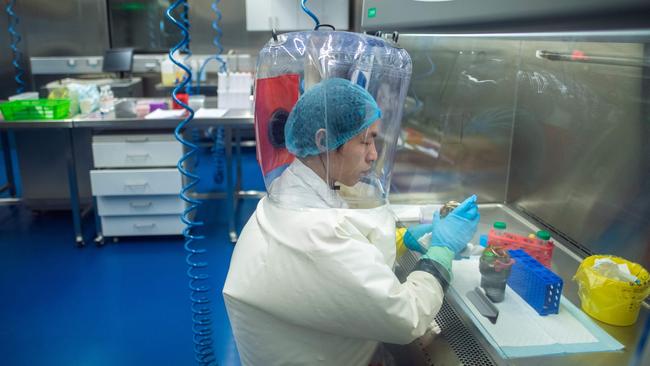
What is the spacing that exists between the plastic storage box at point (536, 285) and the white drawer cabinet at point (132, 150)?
2290 millimetres

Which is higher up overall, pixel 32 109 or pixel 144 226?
pixel 32 109

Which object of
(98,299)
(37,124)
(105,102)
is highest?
(105,102)

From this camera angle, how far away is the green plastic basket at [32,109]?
2900mm

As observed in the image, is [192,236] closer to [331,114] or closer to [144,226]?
[331,114]

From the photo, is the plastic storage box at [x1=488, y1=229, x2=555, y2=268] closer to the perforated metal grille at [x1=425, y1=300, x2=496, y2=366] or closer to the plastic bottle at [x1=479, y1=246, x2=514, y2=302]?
the plastic bottle at [x1=479, y1=246, x2=514, y2=302]

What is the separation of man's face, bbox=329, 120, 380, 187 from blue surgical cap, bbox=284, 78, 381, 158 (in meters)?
0.02

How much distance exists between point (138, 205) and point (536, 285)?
2519 mm

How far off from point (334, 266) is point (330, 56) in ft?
1.55

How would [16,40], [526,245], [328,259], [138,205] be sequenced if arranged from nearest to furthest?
[328,259], [526,245], [138,205], [16,40]

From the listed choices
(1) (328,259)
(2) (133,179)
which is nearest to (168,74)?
(2) (133,179)

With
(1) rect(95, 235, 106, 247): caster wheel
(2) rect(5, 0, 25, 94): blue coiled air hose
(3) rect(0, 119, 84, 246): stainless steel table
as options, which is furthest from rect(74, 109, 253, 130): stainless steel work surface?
(2) rect(5, 0, 25, 94): blue coiled air hose

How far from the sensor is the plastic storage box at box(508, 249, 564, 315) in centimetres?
109

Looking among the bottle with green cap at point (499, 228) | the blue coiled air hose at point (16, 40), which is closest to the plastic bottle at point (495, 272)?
the bottle with green cap at point (499, 228)

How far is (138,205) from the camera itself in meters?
3.03
